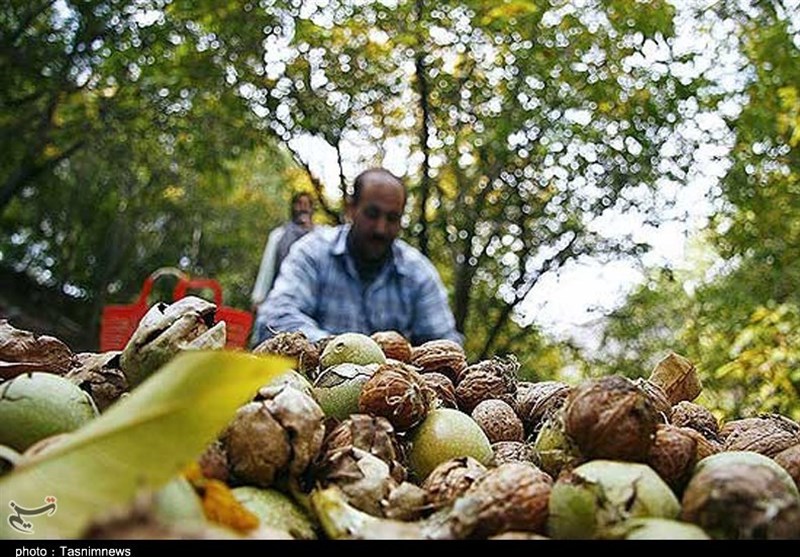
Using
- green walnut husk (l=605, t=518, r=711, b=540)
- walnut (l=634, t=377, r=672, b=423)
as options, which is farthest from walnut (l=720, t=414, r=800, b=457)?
green walnut husk (l=605, t=518, r=711, b=540)

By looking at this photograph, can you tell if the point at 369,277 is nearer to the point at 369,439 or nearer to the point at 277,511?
the point at 369,439

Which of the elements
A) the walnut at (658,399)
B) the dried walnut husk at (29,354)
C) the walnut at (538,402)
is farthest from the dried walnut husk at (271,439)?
the walnut at (658,399)

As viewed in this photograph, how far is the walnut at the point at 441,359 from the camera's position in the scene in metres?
1.90

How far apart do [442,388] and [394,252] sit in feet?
9.41

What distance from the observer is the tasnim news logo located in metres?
0.90

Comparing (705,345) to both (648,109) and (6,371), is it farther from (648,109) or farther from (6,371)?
(6,371)

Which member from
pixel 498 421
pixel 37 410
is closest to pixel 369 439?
pixel 498 421

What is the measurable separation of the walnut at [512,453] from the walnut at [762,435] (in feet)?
1.05

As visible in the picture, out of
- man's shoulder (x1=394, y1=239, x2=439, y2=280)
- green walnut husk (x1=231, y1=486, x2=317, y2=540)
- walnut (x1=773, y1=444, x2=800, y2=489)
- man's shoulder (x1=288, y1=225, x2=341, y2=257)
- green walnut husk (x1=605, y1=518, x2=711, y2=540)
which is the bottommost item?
green walnut husk (x1=231, y1=486, x2=317, y2=540)

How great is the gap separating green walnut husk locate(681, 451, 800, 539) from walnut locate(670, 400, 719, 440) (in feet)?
1.55

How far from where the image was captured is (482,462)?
4.61 ft

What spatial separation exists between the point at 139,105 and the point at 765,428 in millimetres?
6597

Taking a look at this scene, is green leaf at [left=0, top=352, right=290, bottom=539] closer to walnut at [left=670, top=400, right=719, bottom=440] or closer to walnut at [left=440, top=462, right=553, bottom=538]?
walnut at [left=440, top=462, right=553, bottom=538]

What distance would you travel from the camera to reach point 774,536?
39.7 inches
